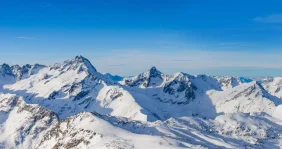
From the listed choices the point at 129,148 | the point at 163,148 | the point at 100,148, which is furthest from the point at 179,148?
the point at 100,148

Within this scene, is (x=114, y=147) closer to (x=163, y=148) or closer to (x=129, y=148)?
(x=129, y=148)

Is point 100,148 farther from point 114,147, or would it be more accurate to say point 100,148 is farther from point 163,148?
point 163,148

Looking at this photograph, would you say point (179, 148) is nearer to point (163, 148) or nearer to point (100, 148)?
point (163, 148)

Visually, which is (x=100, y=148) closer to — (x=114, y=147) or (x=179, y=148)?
(x=114, y=147)

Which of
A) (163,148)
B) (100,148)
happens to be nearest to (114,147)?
(100,148)

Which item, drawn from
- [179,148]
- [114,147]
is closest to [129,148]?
[114,147]
